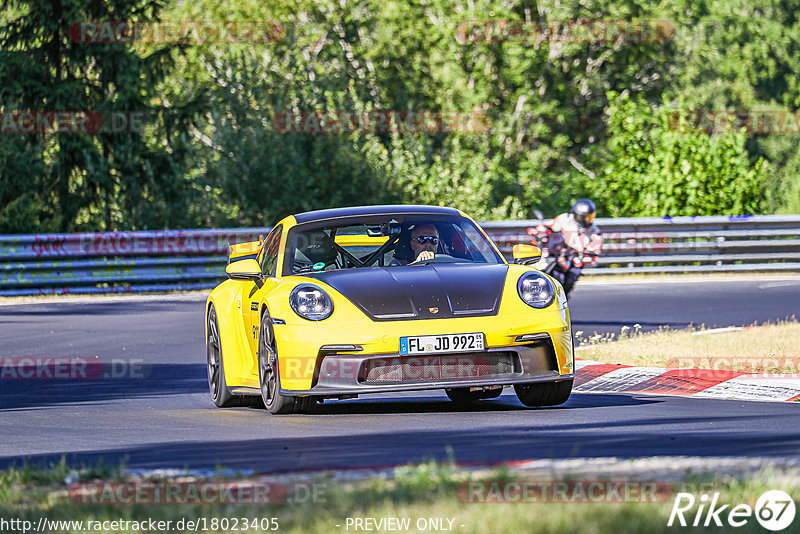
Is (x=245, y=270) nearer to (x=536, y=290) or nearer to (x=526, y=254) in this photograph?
(x=526, y=254)

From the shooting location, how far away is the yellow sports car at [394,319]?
8914mm

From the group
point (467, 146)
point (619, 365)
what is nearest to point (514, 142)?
point (467, 146)

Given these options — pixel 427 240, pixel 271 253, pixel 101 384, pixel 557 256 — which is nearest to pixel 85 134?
pixel 557 256

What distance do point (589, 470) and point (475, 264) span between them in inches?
164

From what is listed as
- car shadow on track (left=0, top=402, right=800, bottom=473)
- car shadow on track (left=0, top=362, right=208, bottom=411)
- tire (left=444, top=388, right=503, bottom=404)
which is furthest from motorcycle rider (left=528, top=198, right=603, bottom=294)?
car shadow on track (left=0, top=402, right=800, bottom=473)

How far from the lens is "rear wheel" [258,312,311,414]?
30.6 ft

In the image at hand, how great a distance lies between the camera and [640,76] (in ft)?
156

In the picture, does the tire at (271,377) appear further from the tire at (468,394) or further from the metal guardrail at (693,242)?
the metal guardrail at (693,242)

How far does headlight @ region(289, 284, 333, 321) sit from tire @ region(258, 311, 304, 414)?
0.84 ft

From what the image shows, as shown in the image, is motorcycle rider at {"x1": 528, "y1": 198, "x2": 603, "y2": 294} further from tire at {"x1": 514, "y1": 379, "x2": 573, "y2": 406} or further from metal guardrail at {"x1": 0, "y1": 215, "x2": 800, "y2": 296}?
metal guardrail at {"x1": 0, "y1": 215, "x2": 800, "y2": 296}

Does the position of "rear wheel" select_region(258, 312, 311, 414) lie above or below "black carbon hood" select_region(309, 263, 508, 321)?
below

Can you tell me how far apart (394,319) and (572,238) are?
24.5 ft

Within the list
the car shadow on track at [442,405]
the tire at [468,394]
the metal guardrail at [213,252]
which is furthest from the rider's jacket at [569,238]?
the metal guardrail at [213,252]

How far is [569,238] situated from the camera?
16.1 meters
